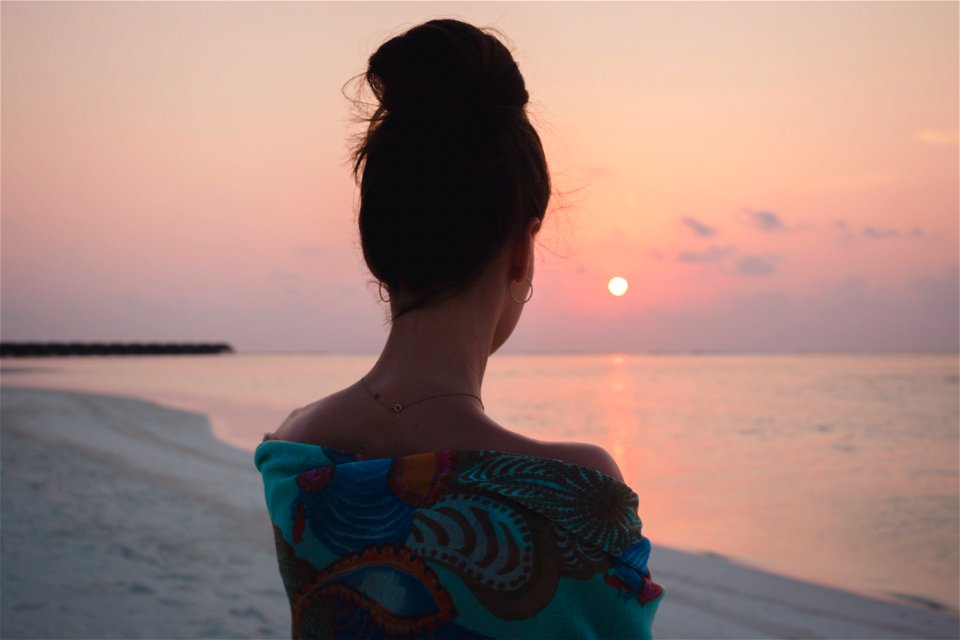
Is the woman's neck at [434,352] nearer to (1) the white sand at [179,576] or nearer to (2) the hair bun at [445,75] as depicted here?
(2) the hair bun at [445,75]

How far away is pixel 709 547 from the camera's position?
7395mm

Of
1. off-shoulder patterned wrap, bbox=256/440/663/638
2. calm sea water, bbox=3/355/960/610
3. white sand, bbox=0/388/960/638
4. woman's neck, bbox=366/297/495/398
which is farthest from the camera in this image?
calm sea water, bbox=3/355/960/610

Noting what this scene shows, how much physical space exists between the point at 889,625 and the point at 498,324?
17.6 ft

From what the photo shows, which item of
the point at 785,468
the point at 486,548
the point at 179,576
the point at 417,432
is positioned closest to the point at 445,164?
the point at 417,432

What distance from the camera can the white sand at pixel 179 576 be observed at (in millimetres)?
4258

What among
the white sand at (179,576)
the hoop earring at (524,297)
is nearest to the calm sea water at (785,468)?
the white sand at (179,576)

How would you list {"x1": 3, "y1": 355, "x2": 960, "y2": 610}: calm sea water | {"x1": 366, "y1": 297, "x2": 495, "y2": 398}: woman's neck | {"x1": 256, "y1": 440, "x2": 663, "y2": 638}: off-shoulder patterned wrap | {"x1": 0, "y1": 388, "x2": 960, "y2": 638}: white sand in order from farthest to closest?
{"x1": 3, "y1": 355, "x2": 960, "y2": 610}: calm sea water, {"x1": 0, "y1": 388, "x2": 960, "y2": 638}: white sand, {"x1": 366, "y1": 297, "x2": 495, "y2": 398}: woman's neck, {"x1": 256, "y1": 440, "x2": 663, "y2": 638}: off-shoulder patterned wrap

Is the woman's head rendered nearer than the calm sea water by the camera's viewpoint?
Yes

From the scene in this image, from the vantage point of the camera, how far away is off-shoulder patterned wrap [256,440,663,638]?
1148 millimetres

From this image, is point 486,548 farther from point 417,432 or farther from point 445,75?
point 445,75

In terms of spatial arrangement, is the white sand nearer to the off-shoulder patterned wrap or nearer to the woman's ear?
the off-shoulder patterned wrap

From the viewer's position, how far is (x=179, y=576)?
4.95 metres

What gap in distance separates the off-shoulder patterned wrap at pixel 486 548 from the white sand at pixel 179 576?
3.33m

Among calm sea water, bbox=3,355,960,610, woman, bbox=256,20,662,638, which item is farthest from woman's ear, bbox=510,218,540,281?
calm sea water, bbox=3,355,960,610
